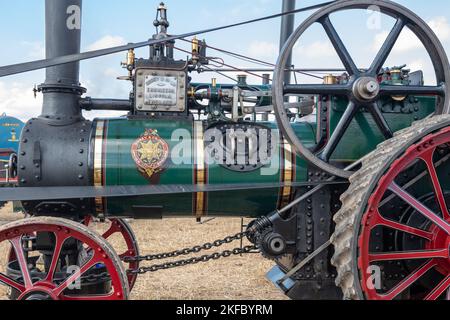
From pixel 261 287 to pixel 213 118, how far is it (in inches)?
93.1

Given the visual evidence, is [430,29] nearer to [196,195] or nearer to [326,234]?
[326,234]

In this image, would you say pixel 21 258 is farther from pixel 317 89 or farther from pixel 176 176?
pixel 317 89

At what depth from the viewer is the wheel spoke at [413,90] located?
2.80 m

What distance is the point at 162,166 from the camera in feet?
9.55

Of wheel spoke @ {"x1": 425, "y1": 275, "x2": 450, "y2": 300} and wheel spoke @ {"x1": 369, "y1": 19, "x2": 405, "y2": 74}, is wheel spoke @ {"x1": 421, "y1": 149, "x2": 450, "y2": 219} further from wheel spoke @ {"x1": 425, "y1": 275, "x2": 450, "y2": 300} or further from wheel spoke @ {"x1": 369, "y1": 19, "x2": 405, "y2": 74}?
wheel spoke @ {"x1": 369, "y1": 19, "x2": 405, "y2": 74}

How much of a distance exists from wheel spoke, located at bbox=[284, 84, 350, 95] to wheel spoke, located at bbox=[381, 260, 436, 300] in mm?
1065

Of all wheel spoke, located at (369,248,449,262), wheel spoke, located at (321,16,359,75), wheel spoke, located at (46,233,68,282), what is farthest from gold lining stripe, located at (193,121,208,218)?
wheel spoke, located at (369,248,449,262)

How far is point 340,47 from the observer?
279 centimetres

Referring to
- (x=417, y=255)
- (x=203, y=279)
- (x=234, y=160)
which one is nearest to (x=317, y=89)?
(x=234, y=160)

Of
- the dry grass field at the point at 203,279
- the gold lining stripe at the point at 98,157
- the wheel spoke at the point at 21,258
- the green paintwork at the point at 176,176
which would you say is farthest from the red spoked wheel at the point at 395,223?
the dry grass field at the point at 203,279

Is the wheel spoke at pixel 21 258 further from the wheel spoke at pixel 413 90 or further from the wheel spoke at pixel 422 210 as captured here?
the wheel spoke at pixel 413 90

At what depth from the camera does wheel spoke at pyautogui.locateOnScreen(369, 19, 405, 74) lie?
278 cm

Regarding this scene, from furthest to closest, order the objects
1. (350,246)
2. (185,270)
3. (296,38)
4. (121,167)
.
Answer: (185,270)
(121,167)
(296,38)
(350,246)
